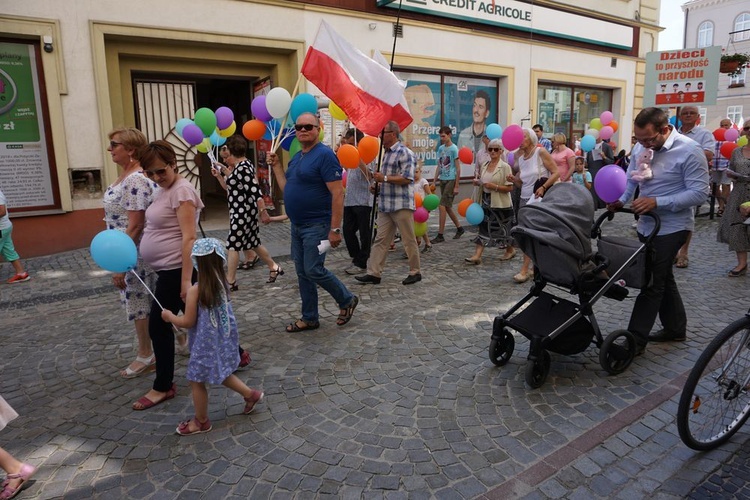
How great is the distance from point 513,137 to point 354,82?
2.35m

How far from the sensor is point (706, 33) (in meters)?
41.2

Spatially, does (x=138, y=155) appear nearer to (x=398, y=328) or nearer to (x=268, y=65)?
(x=398, y=328)

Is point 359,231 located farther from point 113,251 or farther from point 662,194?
point 113,251

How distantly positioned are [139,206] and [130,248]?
44 cm

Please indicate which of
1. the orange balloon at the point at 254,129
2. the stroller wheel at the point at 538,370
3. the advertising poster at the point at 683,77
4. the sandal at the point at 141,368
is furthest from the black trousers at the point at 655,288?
the advertising poster at the point at 683,77

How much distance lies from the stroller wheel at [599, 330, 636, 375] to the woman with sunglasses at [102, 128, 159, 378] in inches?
134

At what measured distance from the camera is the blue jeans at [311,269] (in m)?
4.59

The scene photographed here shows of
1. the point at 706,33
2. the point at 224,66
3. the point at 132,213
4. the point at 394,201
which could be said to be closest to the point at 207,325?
the point at 132,213

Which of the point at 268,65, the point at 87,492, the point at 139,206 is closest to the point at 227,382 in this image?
the point at 87,492

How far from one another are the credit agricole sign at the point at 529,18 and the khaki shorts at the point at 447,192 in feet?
14.8

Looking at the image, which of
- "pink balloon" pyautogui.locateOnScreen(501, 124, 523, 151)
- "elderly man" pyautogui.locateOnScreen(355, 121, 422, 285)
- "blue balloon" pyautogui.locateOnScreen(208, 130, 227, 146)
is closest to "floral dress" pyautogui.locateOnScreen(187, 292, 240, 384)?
"elderly man" pyautogui.locateOnScreen(355, 121, 422, 285)

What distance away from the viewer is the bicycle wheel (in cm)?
278

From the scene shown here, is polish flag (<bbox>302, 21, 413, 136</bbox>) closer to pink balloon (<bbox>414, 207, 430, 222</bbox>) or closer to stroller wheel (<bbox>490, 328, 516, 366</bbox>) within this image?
pink balloon (<bbox>414, 207, 430, 222</bbox>)

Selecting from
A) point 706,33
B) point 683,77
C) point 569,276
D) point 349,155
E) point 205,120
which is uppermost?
point 706,33
